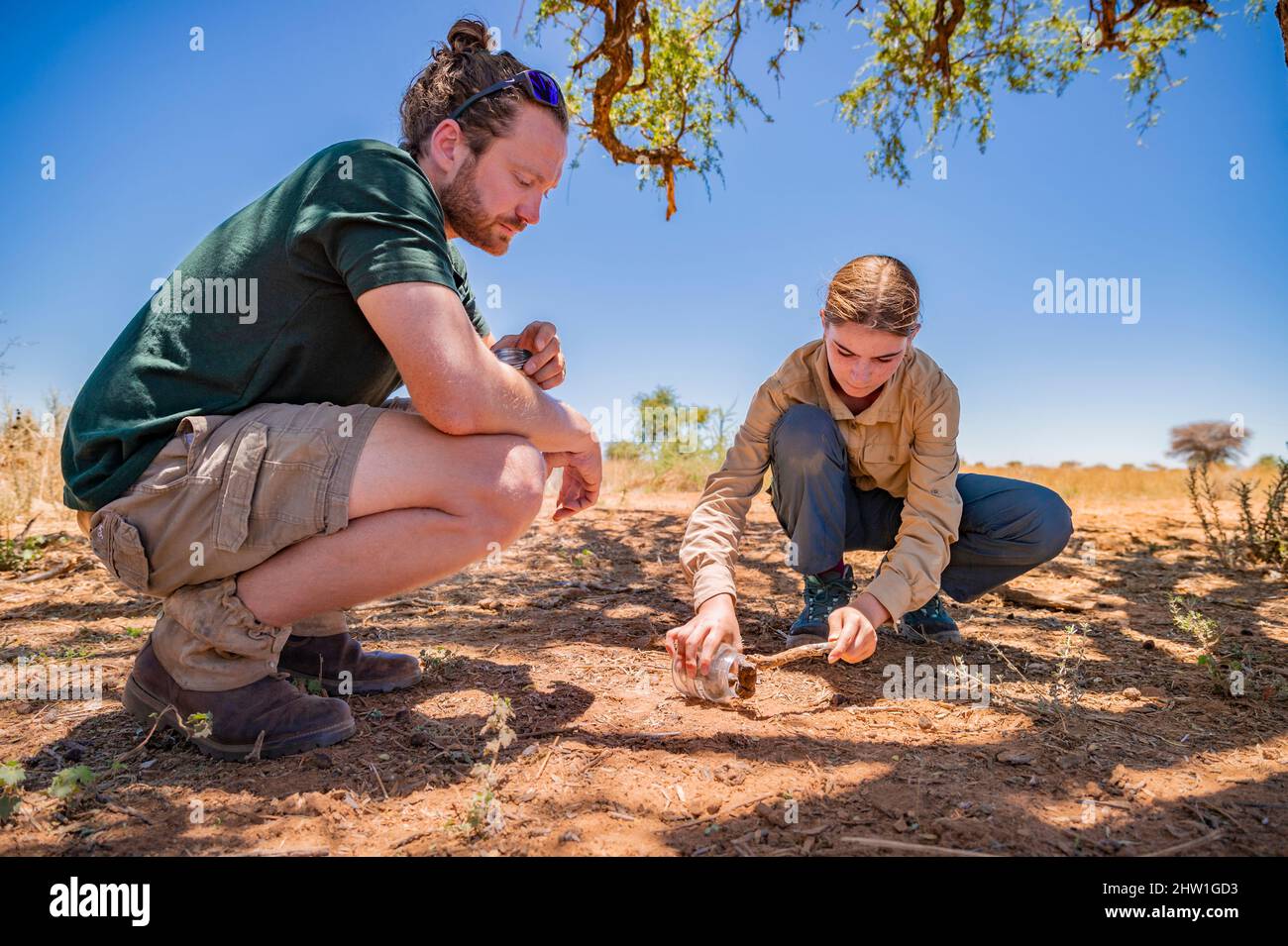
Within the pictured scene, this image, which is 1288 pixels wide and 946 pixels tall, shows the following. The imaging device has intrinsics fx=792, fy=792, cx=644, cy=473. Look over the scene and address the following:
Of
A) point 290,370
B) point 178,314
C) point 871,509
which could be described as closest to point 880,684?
point 871,509

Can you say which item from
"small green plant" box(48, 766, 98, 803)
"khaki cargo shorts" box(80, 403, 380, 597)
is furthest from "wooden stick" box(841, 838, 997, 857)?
"small green plant" box(48, 766, 98, 803)

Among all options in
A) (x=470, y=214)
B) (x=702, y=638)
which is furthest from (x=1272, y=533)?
(x=470, y=214)

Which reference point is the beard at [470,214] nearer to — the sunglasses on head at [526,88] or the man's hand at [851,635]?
the sunglasses on head at [526,88]

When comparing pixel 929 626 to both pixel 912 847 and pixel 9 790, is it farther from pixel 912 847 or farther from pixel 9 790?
pixel 9 790

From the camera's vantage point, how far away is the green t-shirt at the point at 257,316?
72.4 inches

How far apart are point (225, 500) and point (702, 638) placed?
1156mm

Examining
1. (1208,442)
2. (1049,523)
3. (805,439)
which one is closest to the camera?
(805,439)

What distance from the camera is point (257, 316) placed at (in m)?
1.92

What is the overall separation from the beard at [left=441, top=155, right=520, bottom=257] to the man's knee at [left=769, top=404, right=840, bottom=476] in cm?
108

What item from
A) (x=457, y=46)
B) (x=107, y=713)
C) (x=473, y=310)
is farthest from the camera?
(x=473, y=310)

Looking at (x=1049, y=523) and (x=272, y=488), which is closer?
(x=272, y=488)
